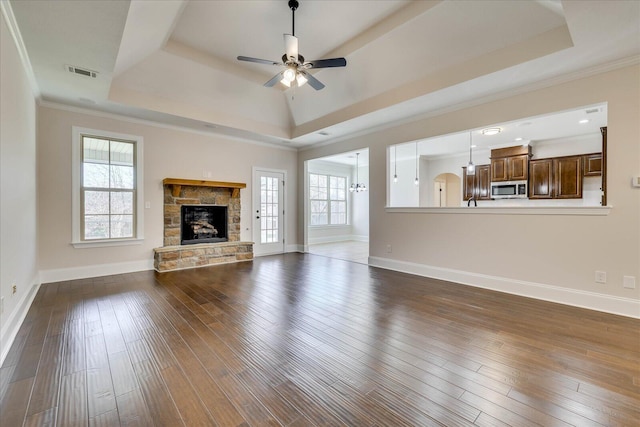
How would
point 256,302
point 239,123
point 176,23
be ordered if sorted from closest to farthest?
1. point 256,302
2. point 176,23
3. point 239,123

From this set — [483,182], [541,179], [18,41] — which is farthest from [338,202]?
[18,41]

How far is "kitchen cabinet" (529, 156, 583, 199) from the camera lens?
652 cm

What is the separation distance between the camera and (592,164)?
634 centimetres

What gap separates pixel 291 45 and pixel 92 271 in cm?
483

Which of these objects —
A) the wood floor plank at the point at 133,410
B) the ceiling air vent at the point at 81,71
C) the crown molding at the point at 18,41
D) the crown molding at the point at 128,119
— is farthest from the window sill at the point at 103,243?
the wood floor plank at the point at 133,410

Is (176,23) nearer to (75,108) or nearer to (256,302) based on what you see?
(75,108)

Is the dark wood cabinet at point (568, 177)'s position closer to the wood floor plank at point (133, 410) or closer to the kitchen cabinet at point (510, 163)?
the kitchen cabinet at point (510, 163)

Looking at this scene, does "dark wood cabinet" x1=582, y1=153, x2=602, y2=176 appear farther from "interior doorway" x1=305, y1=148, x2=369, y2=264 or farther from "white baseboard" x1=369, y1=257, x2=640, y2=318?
"interior doorway" x1=305, y1=148, x2=369, y2=264

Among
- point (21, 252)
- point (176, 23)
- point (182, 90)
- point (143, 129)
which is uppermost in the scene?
point (176, 23)

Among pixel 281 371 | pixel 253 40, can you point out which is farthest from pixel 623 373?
pixel 253 40

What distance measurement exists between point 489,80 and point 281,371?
4109mm

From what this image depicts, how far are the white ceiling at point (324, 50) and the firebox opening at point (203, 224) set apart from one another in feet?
5.70

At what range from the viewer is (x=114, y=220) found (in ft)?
16.4

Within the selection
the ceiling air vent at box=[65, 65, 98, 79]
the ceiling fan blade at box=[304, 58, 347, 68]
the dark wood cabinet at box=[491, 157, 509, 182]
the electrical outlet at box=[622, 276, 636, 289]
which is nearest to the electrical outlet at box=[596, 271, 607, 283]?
the electrical outlet at box=[622, 276, 636, 289]
